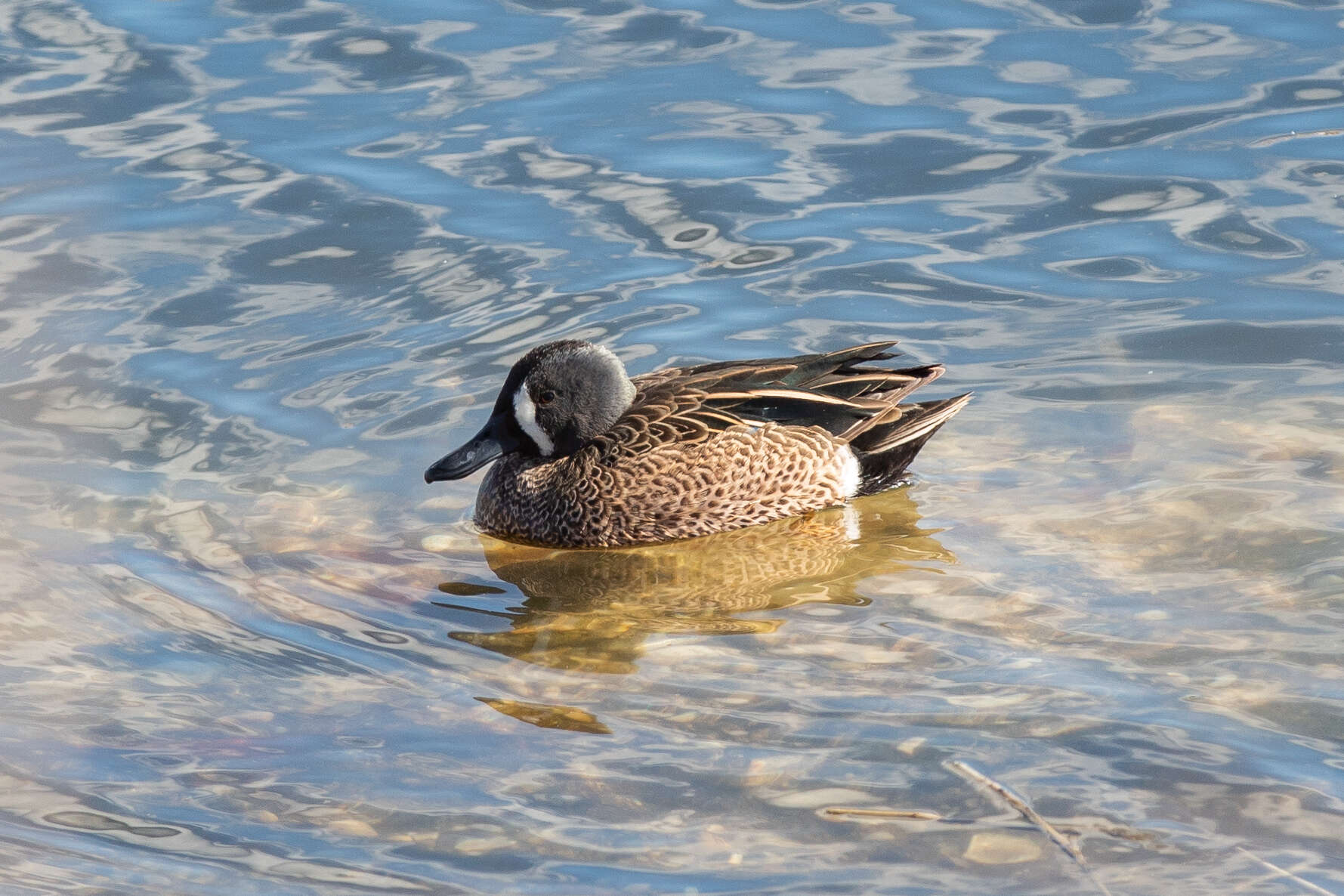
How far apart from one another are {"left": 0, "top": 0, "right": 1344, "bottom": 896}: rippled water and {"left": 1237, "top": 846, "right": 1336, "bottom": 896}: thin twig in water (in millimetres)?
14

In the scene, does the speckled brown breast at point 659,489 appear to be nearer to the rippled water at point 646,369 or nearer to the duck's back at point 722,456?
the duck's back at point 722,456

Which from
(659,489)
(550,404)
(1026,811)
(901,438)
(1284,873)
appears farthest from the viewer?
(901,438)

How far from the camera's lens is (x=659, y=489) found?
26.0 feet

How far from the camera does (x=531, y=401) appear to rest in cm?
802

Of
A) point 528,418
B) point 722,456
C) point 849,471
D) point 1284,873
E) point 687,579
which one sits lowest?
point 687,579

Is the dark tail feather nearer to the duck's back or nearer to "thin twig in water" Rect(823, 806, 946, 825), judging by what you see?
the duck's back

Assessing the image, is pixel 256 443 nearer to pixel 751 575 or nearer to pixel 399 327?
pixel 399 327

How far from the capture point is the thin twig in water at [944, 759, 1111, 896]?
5.09 m

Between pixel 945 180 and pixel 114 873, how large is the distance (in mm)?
7219

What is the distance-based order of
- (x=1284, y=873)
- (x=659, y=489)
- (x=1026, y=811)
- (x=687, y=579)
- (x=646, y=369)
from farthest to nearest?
(x=646, y=369) < (x=659, y=489) < (x=687, y=579) < (x=1026, y=811) < (x=1284, y=873)

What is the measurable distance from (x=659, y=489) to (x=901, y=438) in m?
1.21

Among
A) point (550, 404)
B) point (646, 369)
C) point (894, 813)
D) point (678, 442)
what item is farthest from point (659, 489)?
point (894, 813)

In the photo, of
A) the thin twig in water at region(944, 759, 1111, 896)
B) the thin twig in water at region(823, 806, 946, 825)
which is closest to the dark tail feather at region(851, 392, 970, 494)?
the thin twig in water at region(944, 759, 1111, 896)

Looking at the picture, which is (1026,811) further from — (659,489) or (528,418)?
(528,418)
